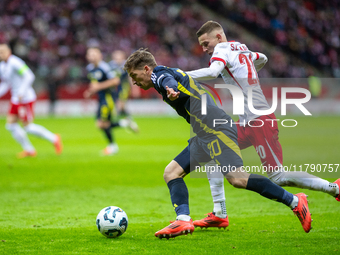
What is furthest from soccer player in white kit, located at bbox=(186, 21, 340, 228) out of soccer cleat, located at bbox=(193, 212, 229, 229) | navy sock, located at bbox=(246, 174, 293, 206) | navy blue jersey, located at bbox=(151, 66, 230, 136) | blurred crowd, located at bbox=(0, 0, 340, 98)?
blurred crowd, located at bbox=(0, 0, 340, 98)

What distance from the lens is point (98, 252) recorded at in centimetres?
384

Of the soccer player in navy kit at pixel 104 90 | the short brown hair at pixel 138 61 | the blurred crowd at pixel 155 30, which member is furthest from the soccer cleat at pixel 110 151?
the blurred crowd at pixel 155 30

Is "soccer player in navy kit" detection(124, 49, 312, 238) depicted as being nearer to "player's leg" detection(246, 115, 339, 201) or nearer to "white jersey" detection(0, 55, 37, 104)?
"player's leg" detection(246, 115, 339, 201)

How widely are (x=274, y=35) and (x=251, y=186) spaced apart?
26.9 metres

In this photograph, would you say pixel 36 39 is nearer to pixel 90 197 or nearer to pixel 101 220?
pixel 90 197

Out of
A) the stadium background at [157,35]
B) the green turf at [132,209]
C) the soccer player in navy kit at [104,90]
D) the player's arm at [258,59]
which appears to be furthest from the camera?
the stadium background at [157,35]

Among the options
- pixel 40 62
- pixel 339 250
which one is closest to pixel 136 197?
pixel 339 250

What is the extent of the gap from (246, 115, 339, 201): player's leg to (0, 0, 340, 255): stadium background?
1.61ft

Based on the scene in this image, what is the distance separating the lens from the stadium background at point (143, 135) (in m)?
4.39

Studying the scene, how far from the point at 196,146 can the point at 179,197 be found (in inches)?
21.6

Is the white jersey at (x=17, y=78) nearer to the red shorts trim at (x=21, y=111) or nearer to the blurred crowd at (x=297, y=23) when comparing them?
the red shorts trim at (x=21, y=111)

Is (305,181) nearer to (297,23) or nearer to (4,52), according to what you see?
(4,52)

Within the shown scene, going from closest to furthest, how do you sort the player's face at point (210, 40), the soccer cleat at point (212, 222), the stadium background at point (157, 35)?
the soccer cleat at point (212, 222) → the player's face at point (210, 40) → the stadium background at point (157, 35)

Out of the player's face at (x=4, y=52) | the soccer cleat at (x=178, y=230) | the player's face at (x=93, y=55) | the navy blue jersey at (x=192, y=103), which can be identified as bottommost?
the soccer cleat at (x=178, y=230)
